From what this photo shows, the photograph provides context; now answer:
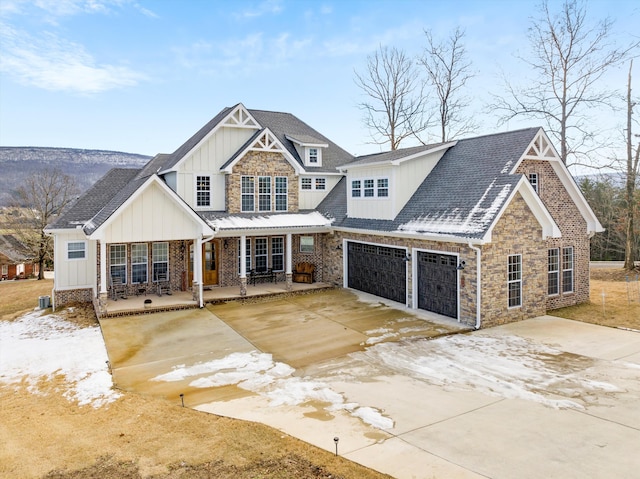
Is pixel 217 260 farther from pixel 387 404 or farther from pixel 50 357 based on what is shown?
pixel 387 404


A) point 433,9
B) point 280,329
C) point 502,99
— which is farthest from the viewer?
point 502,99

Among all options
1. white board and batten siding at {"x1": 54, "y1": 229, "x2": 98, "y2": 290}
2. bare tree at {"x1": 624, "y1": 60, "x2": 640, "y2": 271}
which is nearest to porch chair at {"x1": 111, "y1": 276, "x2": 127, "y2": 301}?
white board and batten siding at {"x1": 54, "y1": 229, "x2": 98, "y2": 290}

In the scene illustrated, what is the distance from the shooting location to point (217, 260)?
19.9 meters

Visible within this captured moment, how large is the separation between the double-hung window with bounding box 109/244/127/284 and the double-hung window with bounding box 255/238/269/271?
19.1 ft

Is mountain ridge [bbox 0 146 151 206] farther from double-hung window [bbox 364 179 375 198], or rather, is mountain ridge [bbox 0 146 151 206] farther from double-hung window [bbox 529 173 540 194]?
double-hung window [bbox 529 173 540 194]

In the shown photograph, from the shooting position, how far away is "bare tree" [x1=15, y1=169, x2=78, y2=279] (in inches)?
1374

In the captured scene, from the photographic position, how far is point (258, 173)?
2008cm

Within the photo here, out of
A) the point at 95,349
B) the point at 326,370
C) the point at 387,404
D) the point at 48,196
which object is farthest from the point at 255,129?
the point at 48,196

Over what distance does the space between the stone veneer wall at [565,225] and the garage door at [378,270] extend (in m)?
5.32

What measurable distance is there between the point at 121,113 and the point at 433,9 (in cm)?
4072

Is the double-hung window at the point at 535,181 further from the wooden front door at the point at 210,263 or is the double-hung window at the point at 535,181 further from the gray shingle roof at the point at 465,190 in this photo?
the wooden front door at the point at 210,263

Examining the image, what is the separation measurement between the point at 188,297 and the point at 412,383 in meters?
11.1

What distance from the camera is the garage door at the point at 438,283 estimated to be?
47.3 ft

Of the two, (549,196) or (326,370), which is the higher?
(549,196)
